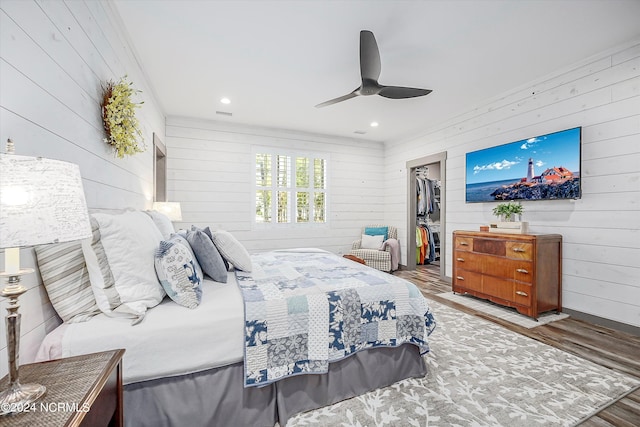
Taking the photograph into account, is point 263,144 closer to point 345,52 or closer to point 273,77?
point 273,77

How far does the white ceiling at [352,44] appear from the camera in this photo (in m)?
2.19

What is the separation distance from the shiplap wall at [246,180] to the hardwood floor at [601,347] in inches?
111

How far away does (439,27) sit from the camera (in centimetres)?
239

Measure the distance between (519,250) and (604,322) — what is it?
Answer: 0.96 m

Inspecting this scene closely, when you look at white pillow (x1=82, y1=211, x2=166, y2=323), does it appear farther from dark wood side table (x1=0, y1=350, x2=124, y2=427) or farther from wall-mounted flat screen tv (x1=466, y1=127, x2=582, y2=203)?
wall-mounted flat screen tv (x1=466, y1=127, x2=582, y2=203)

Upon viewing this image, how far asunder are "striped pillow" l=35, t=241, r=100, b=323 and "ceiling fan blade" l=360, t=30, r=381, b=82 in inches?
87.5

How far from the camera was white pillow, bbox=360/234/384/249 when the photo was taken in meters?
5.39

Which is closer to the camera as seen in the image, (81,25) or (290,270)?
(81,25)

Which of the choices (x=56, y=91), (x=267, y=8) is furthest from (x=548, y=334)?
(x=56, y=91)

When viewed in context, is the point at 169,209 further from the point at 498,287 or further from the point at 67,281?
the point at 498,287

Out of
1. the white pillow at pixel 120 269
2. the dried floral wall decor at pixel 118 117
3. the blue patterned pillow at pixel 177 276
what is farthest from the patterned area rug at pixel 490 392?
the dried floral wall decor at pixel 118 117

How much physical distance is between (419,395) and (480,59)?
3088 millimetres

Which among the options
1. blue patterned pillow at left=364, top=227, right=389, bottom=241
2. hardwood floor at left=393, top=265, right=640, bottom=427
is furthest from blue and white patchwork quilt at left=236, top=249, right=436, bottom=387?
blue patterned pillow at left=364, top=227, right=389, bottom=241

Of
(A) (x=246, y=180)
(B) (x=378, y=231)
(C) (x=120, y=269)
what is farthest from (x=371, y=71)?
(B) (x=378, y=231)
